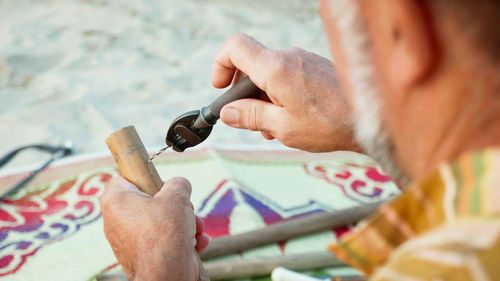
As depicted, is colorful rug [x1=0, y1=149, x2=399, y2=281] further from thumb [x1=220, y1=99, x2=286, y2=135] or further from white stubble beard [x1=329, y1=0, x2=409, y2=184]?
white stubble beard [x1=329, y1=0, x2=409, y2=184]

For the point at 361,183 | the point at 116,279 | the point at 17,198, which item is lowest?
the point at 17,198

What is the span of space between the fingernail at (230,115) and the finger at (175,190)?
18 cm

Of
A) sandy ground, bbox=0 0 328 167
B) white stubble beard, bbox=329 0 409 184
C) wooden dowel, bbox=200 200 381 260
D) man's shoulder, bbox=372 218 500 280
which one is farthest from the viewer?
sandy ground, bbox=0 0 328 167

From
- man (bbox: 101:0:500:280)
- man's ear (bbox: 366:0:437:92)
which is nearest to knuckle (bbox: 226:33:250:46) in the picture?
man (bbox: 101:0:500:280)

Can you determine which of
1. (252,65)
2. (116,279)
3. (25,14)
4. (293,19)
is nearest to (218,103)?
(252,65)

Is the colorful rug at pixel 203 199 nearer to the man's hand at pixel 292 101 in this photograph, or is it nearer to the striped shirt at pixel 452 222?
the man's hand at pixel 292 101

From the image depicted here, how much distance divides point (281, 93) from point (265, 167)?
82 centimetres

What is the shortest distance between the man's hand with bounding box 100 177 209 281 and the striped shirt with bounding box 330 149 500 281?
1.73 feet

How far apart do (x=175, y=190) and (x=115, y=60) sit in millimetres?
2045

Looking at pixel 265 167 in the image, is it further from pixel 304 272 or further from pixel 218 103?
pixel 218 103

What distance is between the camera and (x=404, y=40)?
0.45 metres

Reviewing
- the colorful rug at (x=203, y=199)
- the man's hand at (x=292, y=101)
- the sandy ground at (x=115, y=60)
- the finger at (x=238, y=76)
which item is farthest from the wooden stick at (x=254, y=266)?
the sandy ground at (x=115, y=60)

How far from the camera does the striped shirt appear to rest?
42cm

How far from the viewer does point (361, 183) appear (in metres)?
1.85
